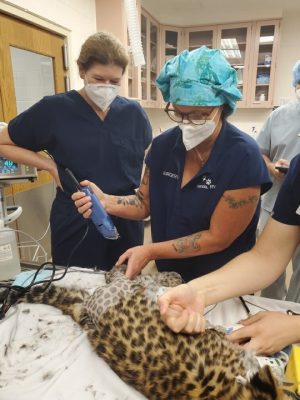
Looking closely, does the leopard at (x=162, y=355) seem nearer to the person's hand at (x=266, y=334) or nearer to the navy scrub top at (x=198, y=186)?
the person's hand at (x=266, y=334)

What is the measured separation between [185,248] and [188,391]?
1.65 feet

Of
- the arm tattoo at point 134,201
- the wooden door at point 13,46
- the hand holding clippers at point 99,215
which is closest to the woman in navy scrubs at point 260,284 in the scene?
the hand holding clippers at point 99,215

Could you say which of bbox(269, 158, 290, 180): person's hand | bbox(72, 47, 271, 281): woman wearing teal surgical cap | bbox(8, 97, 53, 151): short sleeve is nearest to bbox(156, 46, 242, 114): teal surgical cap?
bbox(72, 47, 271, 281): woman wearing teal surgical cap

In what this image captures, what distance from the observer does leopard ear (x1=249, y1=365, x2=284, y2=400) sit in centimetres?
54

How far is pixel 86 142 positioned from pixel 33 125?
Result: 26 centimetres

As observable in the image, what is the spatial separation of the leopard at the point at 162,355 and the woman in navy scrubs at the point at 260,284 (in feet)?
0.17

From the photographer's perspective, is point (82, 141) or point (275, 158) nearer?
point (82, 141)

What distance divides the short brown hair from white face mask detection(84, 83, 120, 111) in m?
0.09

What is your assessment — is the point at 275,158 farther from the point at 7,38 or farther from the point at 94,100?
the point at 7,38

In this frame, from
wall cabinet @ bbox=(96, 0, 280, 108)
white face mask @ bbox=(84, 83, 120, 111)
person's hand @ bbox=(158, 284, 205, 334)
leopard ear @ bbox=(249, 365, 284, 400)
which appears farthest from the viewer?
wall cabinet @ bbox=(96, 0, 280, 108)

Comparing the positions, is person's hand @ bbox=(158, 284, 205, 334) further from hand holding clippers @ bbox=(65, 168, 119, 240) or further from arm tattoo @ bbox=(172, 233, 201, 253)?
hand holding clippers @ bbox=(65, 168, 119, 240)

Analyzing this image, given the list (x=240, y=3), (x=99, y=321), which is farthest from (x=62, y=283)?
(x=240, y=3)

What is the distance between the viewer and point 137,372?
2.11 feet

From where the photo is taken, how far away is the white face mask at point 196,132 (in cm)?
104
